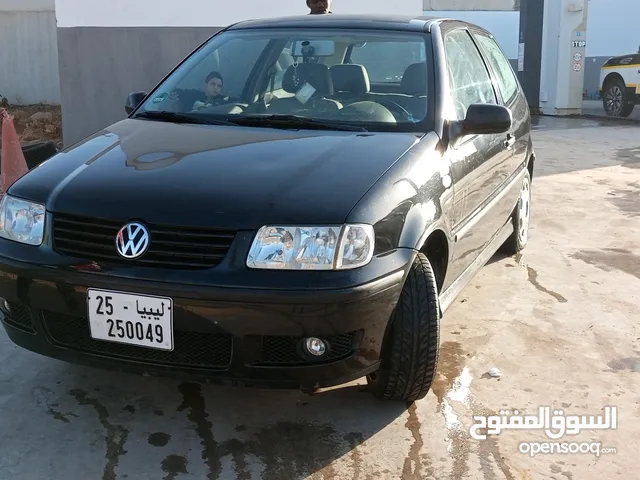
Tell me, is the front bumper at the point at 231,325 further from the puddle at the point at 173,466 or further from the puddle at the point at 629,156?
the puddle at the point at 629,156

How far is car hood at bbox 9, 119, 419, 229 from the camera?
2.61 m

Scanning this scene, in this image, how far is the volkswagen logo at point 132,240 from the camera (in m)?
2.60

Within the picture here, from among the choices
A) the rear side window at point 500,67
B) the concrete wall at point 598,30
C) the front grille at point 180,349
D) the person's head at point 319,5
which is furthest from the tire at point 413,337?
the concrete wall at point 598,30

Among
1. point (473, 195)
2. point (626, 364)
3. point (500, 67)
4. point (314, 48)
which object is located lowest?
point (626, 364)

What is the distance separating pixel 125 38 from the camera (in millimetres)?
8516

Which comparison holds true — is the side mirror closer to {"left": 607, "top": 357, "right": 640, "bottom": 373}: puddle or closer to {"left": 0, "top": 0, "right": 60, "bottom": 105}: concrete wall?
{"left": 607, "top": 357, "right": 640, "bottom": 373}: puddle

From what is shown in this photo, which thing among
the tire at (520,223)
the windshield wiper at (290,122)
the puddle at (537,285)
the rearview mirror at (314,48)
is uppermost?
the rearview mirror at (314,48)

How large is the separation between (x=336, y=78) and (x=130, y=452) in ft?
6.40

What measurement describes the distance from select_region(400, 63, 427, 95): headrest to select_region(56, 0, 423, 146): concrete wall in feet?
17.2

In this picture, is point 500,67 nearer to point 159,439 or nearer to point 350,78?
point 350,78

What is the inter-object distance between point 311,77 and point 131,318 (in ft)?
5.48

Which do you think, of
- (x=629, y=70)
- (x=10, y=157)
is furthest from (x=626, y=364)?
(x=629, y=70)

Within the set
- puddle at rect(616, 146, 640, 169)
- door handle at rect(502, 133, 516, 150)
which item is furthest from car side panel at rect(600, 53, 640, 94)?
door handle at rect(502, 133, 516, 150)

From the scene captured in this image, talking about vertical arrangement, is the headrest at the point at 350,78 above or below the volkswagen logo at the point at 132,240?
above
